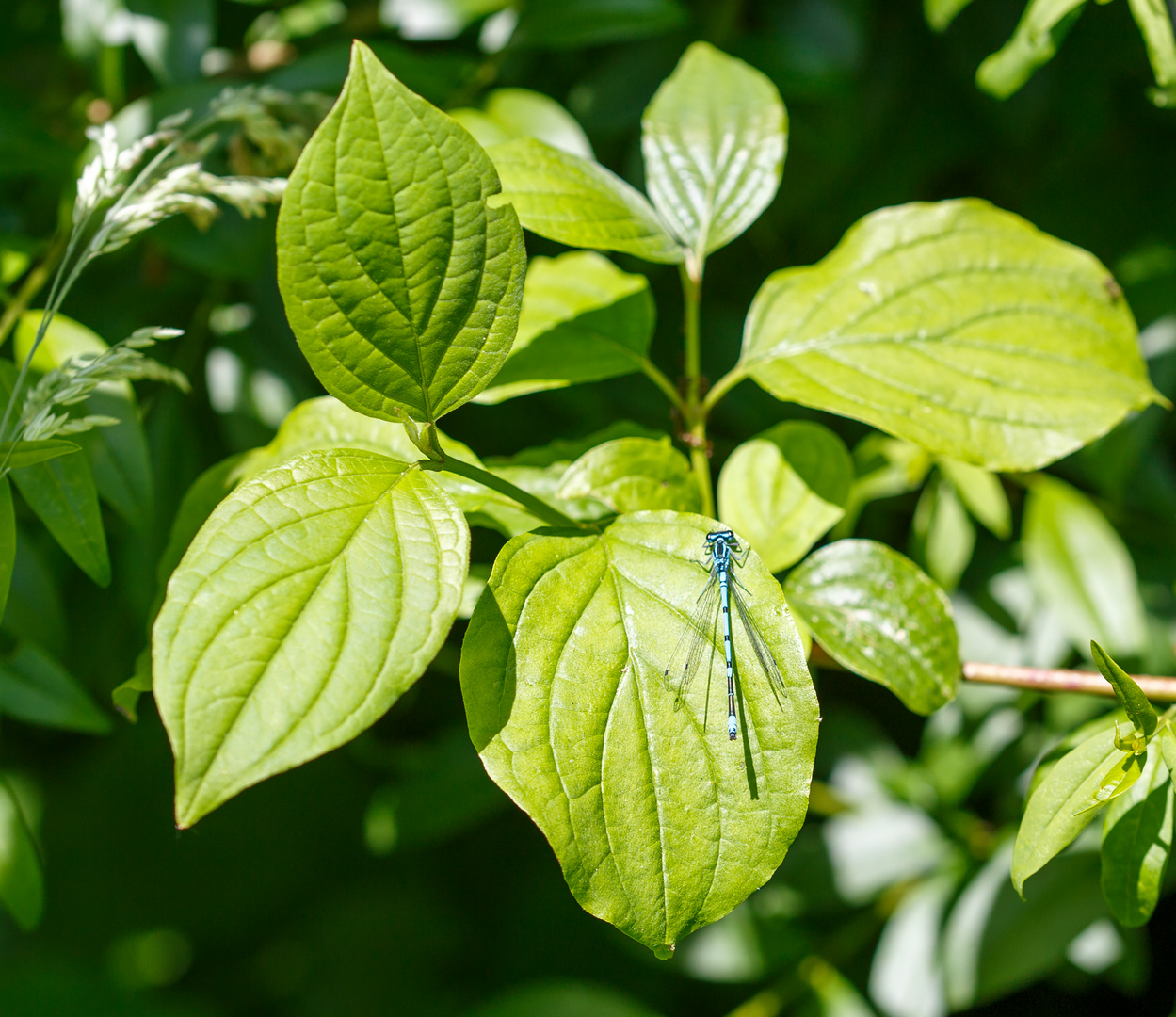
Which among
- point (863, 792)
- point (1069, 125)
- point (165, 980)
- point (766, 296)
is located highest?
point (1069, 125)

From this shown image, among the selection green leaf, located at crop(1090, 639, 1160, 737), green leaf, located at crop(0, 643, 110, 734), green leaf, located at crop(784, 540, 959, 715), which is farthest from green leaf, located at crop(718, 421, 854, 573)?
green leaf, located at crop(0, 643, 110, 734)

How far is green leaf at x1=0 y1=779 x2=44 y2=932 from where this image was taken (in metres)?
0.92

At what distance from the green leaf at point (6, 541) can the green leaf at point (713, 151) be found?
689 millimetres

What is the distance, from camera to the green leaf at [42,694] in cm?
98

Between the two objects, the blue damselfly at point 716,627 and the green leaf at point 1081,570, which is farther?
the green leaf at point 1081,570

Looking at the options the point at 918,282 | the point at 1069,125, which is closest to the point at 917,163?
the point at 1069,125

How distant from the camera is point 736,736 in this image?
2.15ft

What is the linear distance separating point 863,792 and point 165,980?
1.81m

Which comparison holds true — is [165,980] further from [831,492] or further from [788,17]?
[788,17]

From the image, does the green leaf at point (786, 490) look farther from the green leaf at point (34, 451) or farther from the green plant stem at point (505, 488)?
the green leaf at point (34, 451)

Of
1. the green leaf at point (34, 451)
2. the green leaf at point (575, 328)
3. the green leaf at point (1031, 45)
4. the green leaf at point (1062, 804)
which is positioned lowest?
the green leaf at point (1062, 804)

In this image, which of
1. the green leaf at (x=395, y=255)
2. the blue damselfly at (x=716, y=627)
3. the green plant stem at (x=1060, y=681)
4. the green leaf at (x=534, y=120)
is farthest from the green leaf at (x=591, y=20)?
the green plant stem at (x=1060, y=681)

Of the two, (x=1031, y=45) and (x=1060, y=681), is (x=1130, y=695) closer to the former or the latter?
(x=1060, y=681)

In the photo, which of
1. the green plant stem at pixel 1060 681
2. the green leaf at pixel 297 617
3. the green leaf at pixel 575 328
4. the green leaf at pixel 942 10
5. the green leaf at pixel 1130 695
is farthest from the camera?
the green leaf at pixel 942 10
